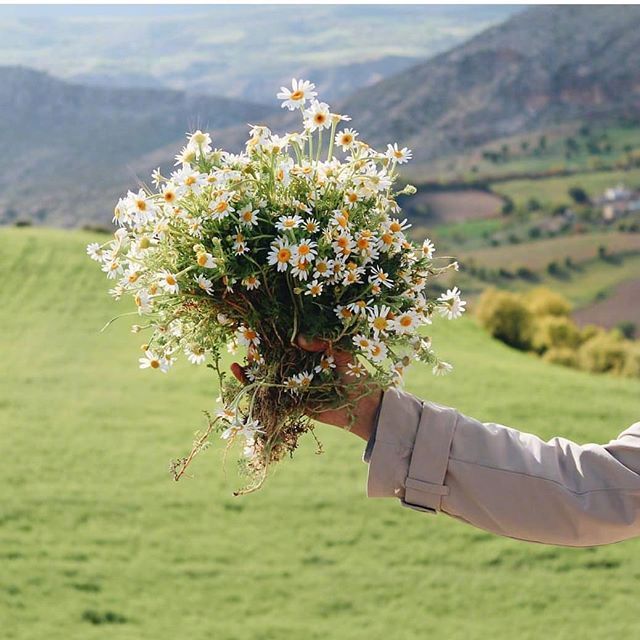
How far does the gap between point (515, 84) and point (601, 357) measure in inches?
952

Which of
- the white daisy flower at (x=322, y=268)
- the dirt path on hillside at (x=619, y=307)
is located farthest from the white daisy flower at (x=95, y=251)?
the dirt path on hillside at (x=619, y=307)

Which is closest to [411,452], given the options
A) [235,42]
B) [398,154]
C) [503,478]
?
[503,478]

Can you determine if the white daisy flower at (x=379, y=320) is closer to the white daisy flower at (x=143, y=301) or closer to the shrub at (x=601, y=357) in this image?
the white daisy flower at (x=143, y=301)

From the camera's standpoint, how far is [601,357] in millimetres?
12391

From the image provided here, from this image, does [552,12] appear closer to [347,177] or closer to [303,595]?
[303,595]

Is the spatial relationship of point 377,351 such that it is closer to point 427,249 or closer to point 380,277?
point 380,277

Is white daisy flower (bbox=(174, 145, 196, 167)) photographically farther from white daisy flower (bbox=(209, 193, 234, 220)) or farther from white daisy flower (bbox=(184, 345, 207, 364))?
white daisy flower (bbox=(184, 345, 207, 364))

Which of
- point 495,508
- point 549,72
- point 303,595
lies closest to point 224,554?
point 303,595

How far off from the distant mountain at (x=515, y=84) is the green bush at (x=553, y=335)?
16.9 m

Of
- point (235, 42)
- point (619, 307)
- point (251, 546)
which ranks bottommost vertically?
point (251, 546)

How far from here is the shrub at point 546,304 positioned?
13.6 m

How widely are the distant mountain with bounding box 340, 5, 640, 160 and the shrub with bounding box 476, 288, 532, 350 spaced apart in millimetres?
16923

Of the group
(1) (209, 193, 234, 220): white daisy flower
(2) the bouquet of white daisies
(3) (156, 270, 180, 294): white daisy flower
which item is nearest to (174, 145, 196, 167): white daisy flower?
(2) the bouquet of white daisies

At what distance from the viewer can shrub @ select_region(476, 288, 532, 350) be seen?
12.9 metres
